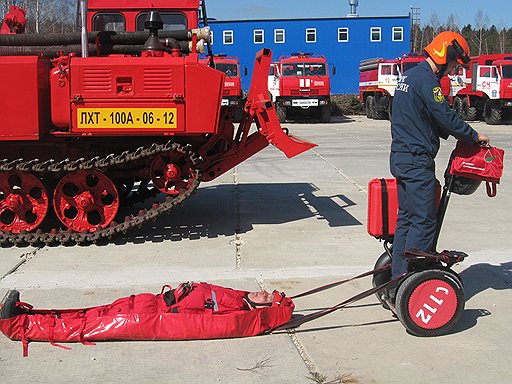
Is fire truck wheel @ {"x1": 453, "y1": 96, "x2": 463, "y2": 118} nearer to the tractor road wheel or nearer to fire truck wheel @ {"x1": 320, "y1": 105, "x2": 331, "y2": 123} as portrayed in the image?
the tractor road wheel

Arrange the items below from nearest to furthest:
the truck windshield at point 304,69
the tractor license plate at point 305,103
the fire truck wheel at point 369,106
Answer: the tractor license plate at point 305,103
the truck windshield at point 304,69
the fire truck wheel at point 369,106

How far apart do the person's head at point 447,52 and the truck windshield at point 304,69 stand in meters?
22.8

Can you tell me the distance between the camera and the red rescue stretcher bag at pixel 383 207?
5441mm

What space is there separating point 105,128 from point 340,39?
4245 cm

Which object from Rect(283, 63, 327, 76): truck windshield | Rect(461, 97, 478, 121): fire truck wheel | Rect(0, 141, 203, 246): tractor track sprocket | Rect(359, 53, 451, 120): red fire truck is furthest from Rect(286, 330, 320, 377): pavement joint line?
Rect(461, 97, 478, 121): fire truck wheel

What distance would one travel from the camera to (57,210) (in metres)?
8.16

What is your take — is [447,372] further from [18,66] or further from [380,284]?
[18,66]

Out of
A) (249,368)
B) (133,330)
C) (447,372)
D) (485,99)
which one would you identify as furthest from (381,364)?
(485,99)

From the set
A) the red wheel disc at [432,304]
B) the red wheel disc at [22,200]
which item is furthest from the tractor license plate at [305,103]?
the red wheel disc at [432,304]

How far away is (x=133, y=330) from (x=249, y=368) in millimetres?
870

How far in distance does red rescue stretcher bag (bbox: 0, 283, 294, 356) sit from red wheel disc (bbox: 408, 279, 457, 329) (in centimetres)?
101

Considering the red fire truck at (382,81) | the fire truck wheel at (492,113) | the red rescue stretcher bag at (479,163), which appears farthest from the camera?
the red fire truck at (382,81)

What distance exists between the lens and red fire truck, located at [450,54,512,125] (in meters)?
26.1

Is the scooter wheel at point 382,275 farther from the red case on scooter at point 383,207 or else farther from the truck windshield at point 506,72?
the truck windshield at point 506,72
